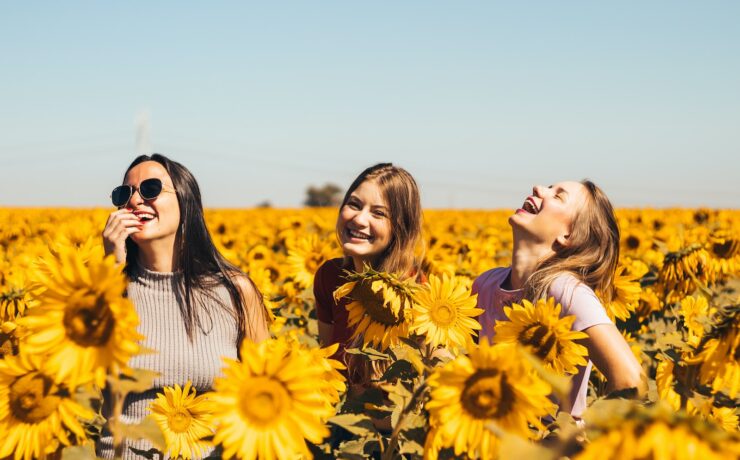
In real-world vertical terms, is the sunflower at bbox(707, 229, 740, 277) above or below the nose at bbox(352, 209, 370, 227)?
below

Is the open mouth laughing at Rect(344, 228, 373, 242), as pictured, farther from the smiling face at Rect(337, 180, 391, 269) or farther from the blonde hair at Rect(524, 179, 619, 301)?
the blonde hair at Rect(524, 179, 619, 301)

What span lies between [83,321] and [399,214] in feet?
6.96

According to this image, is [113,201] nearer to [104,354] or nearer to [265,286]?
[104,354]

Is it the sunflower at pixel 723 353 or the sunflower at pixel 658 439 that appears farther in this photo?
the sunflower at pixel 723 353

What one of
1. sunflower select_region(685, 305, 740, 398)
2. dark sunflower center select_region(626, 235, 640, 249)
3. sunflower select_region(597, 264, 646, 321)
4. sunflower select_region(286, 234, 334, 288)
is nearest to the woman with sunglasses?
sunflower select_region(597, 264, 646, 321)

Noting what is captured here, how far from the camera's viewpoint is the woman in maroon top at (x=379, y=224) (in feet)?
10.9

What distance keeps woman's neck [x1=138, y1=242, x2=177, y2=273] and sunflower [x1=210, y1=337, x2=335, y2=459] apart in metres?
1.60

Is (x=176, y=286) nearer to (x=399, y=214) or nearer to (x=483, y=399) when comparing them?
(x=399, y=214)

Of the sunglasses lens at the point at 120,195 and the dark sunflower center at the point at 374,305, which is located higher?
the sunglasses lens at the point at 120,195

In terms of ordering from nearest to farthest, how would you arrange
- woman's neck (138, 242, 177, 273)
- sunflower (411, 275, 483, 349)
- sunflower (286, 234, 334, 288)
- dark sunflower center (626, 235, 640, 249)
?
sunflower (411, 275, 483, 349)
woman's neck (138, 242, 177, 273)
sunflower (286, 234, 334, 288)
dark sunflower center (626, 235, 640, 249)

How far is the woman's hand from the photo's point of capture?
2617mm

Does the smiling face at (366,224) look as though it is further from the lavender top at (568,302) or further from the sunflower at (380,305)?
the sunflower at (380,305)

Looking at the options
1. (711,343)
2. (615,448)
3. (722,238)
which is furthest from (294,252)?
(615,448)

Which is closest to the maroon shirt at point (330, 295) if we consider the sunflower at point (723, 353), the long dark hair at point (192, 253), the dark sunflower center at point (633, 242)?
the long dark hair at point (192, 253)
